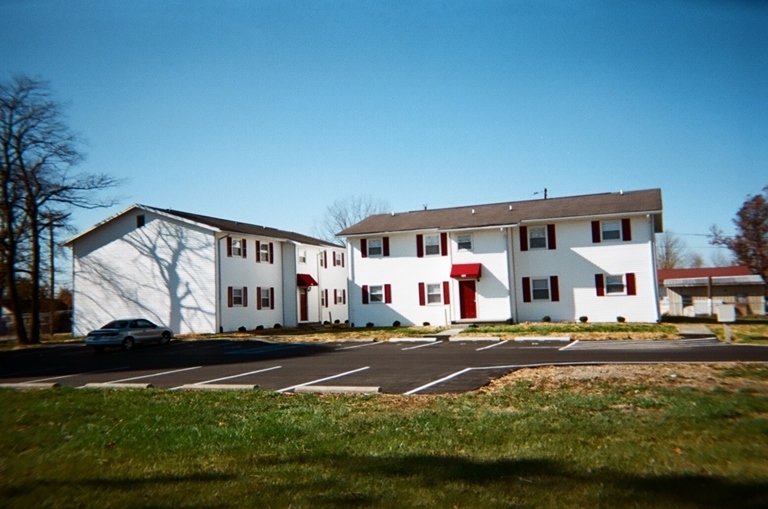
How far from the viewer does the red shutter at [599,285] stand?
32.9 m

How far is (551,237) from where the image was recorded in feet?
113

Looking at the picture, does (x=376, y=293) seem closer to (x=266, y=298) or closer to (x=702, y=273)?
(x=266, y=298)

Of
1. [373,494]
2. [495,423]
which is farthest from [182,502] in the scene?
[495,423]

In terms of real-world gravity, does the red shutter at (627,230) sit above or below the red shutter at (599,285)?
above

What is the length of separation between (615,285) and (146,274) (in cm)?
2657

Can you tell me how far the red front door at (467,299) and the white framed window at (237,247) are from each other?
523 inches

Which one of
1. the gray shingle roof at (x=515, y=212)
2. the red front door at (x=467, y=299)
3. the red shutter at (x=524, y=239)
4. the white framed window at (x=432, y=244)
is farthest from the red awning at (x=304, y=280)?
the red shutter at (x=524, y=239)

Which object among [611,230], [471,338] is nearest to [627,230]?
[611,230]

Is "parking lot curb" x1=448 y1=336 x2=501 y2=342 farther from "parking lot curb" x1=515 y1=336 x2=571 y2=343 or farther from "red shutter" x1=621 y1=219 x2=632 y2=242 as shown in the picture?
"red shutter" x1=621 y1=219 x2=632 y2=242

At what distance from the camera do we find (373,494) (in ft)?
16.8

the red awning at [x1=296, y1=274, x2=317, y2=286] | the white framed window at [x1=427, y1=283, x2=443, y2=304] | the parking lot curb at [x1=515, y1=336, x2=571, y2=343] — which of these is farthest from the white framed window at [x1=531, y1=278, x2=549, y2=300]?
the red awning at [x1=296, y1=274, x2=317, y2=286]

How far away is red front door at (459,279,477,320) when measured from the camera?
34.9 meters

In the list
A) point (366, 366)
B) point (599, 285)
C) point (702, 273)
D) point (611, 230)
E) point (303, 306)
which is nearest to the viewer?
point (366, 366)

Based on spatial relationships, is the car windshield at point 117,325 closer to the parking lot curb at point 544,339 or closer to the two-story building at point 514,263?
the two-story building at point 514,263
